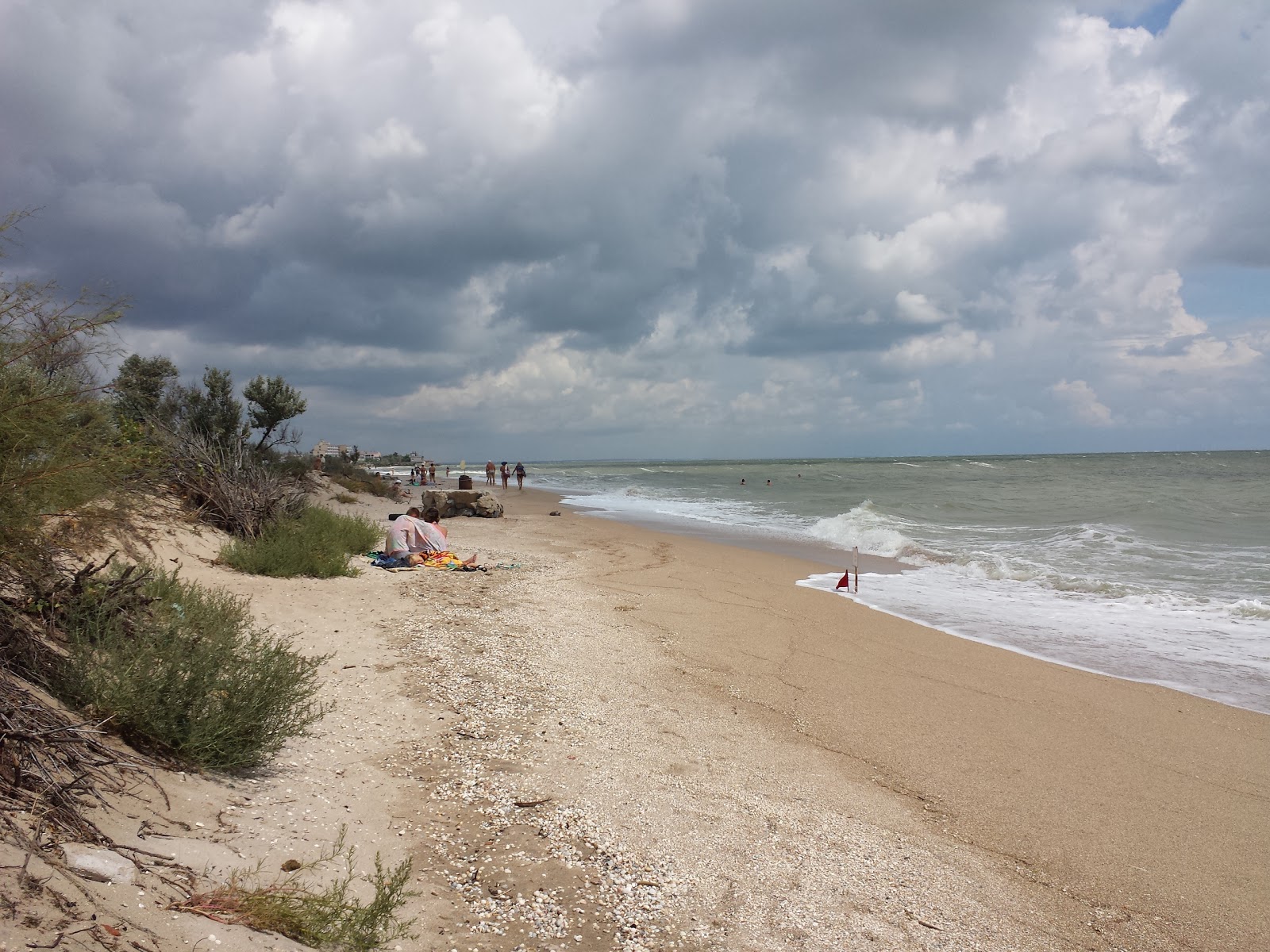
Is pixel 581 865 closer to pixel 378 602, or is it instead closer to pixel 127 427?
pixel 378 602

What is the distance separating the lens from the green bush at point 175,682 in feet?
11.7

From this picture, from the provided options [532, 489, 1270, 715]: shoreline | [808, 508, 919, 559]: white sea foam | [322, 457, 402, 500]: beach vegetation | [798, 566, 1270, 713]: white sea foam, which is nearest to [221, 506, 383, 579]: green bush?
[532, 489, 1270, 715]: shoreline

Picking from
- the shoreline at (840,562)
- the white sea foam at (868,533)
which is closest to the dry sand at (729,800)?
the shoreline at (840,562)

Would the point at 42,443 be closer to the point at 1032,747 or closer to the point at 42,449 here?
the point at 42,449

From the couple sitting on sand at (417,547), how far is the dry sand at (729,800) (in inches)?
134

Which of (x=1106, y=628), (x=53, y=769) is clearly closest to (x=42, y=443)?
(x=53, y=769)

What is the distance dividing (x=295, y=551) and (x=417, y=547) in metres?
2.89

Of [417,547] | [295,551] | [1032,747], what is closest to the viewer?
[1032,747]

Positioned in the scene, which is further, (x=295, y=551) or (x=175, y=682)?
(x=295, y=551)

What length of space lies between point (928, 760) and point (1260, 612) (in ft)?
25.8

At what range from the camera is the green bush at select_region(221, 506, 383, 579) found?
879 centimetres

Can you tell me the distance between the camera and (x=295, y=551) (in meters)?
9.24

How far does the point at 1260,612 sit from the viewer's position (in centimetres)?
984

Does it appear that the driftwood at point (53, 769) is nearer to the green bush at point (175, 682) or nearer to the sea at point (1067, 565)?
the green bush at point (175, 682)
